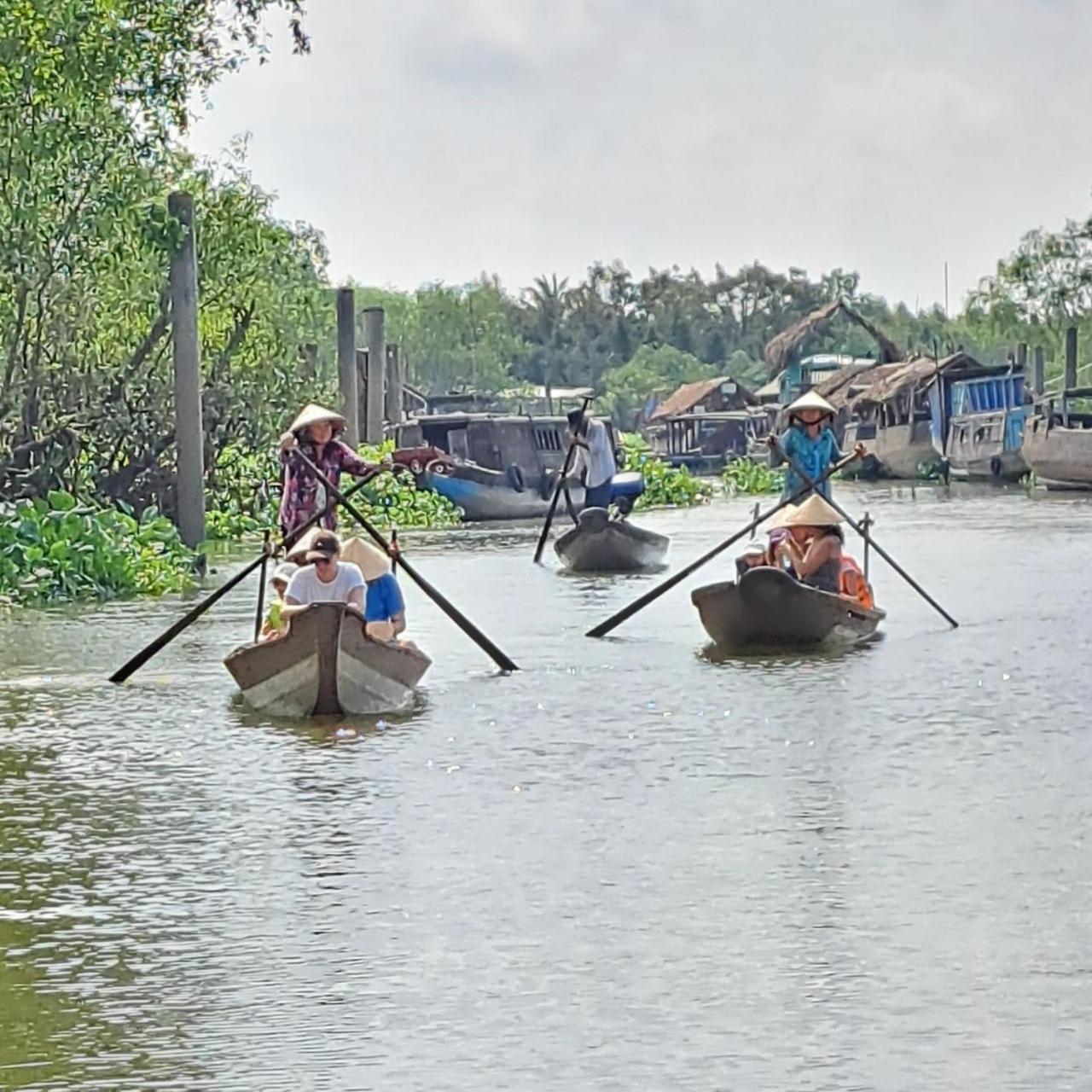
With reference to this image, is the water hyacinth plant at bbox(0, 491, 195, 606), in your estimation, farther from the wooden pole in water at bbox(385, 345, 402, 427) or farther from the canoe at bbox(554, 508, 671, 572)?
the wooden pole in water at bbox(385, 345, 402, 427)

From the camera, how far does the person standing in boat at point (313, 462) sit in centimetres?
1606

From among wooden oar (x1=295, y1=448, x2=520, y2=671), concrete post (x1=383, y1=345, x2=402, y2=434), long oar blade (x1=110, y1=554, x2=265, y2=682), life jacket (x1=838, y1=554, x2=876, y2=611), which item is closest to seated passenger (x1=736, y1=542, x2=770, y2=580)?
life jacket (x1=838, y1=554, x2=876, y2=611)

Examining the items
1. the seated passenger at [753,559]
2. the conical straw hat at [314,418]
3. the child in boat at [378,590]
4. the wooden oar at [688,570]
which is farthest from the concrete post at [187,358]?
the child in boat at [378,590]

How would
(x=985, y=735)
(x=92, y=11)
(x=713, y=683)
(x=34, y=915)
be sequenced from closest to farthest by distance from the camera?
(x=34, y=915) → (x=985, y=735) → (x=713, y=683) → (x=92, y=11)

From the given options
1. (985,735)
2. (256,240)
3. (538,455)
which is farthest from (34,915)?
(538,455)

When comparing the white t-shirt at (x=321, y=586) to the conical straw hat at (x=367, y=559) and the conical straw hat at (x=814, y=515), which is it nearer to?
the conical straw hat at (x=367, y=559)

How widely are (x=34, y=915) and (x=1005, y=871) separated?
12.9ft

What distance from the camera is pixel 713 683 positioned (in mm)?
17203

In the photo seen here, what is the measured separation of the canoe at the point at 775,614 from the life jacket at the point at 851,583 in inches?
5.2

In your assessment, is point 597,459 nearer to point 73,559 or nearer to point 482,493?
point 482,493

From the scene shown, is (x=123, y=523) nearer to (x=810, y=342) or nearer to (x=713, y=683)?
(x=713, y=683)

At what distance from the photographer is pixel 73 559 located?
78.3ft

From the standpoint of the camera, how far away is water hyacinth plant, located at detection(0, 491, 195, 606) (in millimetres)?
23328

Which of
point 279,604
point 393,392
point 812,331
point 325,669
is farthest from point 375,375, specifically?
point 812,331
